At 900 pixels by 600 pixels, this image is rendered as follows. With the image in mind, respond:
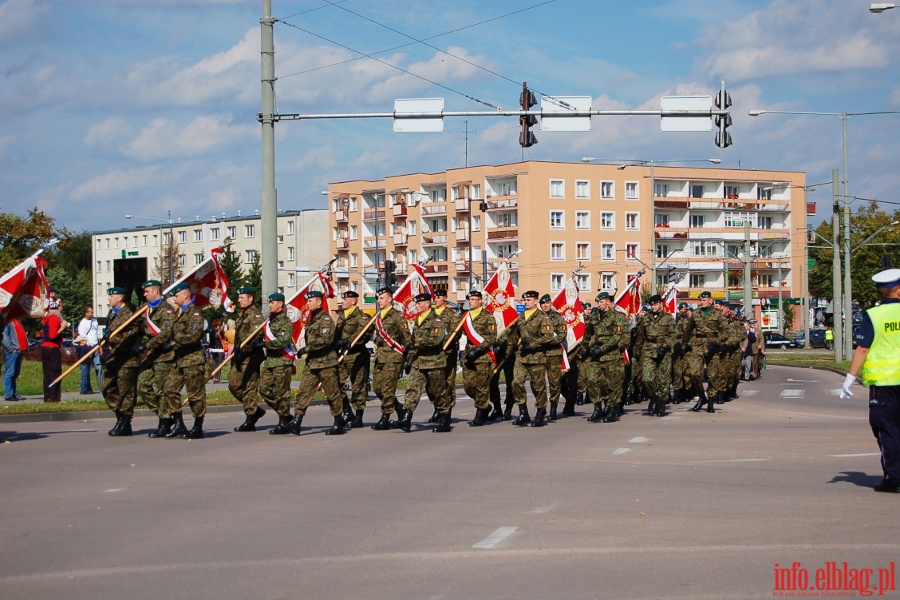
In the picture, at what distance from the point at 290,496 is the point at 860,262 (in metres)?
70.6

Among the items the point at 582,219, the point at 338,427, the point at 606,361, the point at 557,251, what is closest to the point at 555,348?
the point at 606,361

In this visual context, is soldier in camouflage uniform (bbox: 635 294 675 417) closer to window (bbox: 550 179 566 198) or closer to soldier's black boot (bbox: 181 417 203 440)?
soldier's black boot (bbox: 181 417 203 440)

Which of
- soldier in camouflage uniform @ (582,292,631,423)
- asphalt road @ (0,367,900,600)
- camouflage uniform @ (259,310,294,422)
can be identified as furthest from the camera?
soldier in camouflage uniform @ (582,292,631,423)

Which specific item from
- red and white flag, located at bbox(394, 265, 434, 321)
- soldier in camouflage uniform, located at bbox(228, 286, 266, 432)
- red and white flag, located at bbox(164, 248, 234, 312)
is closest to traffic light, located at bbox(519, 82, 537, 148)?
red and white flag, located at bbox(394, 265, 434, 321)

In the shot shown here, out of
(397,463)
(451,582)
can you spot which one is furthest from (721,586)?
(397,463)

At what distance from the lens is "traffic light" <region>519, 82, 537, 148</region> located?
21109 mm

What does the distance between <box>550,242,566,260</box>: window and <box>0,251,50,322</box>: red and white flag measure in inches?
3055

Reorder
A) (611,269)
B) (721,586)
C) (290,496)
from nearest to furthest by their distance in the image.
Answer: (721,586) < (290,496) < (611,269)

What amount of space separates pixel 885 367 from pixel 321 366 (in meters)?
8.24

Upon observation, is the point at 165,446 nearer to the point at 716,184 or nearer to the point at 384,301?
the point at 384,301

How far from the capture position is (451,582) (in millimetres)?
6699

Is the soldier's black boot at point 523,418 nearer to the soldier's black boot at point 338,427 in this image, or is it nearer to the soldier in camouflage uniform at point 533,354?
the soldier in camouflage uniform at point 533,354

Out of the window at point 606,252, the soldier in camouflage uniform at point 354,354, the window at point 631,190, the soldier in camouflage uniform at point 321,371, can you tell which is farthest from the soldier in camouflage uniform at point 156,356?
the window at point 631,190

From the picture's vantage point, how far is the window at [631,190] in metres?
94.1
